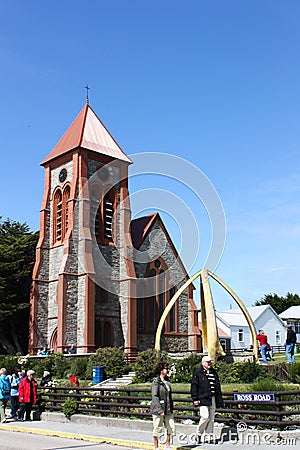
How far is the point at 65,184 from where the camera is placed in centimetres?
4544

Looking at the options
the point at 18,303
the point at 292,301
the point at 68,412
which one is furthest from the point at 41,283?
the point at 292,301

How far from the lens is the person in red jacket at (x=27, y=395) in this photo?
719 inches

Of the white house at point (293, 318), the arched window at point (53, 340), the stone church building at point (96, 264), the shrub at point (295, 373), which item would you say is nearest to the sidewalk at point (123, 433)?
the shrub at point (295, 373)

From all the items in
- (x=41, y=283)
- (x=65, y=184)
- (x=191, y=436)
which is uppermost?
(x=65, y=184)

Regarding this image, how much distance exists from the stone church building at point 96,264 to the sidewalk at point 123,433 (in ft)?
72.3

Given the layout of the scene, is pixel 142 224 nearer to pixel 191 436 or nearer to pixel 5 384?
pixel 5 384

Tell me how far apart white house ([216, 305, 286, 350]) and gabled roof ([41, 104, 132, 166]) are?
25.2 metres

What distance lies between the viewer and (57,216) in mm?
45719

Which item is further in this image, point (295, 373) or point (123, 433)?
point (295, 373)

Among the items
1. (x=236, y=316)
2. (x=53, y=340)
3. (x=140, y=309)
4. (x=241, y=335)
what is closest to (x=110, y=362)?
(x=53, y=340)

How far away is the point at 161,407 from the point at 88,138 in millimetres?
36312

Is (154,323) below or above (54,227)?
below

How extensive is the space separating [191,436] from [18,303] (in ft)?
109

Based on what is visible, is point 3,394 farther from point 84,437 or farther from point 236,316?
point 236,316
